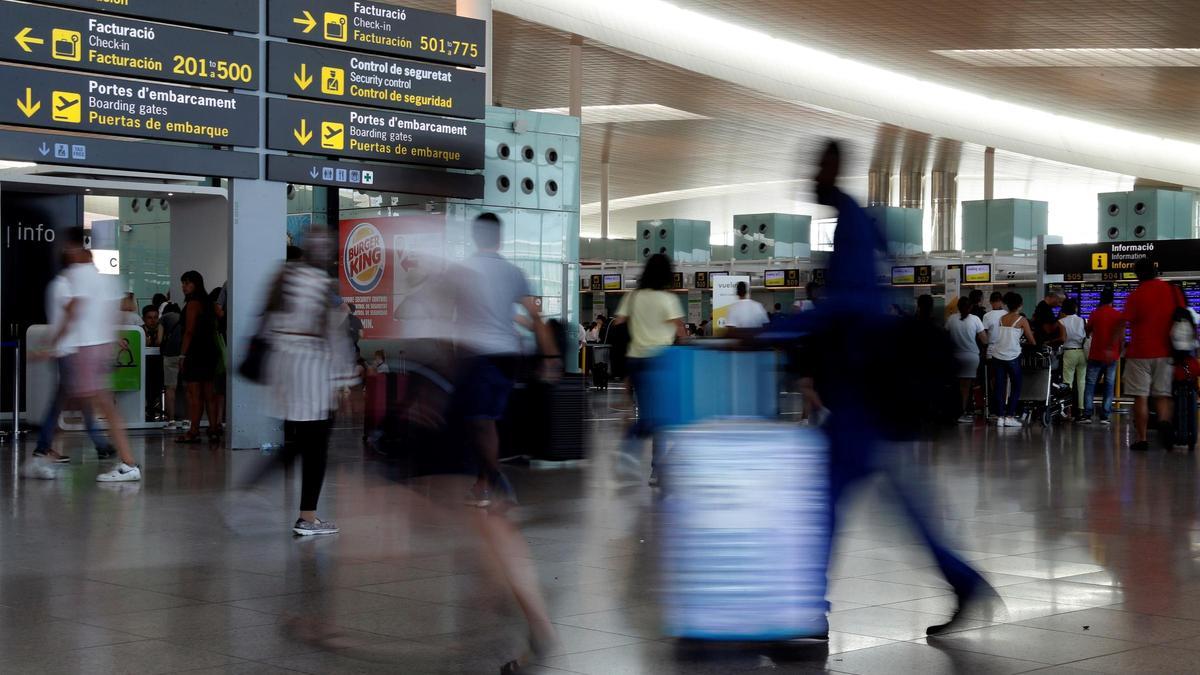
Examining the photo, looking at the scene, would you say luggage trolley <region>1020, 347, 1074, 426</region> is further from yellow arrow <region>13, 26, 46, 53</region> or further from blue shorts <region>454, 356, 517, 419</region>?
blue shorts <region>454, 356, 517, 419</region>

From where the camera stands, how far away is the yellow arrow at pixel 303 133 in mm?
13602

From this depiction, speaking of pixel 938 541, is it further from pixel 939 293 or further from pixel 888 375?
pixel 939 293

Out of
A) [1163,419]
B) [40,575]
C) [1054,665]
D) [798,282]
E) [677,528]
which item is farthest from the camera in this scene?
[798,282]

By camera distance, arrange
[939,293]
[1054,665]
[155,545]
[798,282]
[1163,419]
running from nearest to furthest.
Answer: [1054,665]
[155,545]
[1163,419]
[939,293]
[798,282]

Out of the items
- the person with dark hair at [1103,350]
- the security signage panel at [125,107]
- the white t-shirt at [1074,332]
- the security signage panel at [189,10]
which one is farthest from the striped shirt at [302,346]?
the white t-shirt at [1074,332]

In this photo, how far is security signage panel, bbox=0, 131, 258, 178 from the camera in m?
12.0

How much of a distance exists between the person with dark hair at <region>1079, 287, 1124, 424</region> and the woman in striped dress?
26.8ft

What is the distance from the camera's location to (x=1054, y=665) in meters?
4.64

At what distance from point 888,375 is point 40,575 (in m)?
4.02

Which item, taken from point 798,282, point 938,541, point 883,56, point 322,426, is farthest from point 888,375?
point 883,56

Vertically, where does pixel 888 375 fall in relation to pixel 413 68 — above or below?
below

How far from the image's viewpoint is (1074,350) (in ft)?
61.7

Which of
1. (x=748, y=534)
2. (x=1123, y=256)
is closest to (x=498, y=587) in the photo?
(x=748, y=534)

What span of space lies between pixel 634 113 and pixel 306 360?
3321cm
